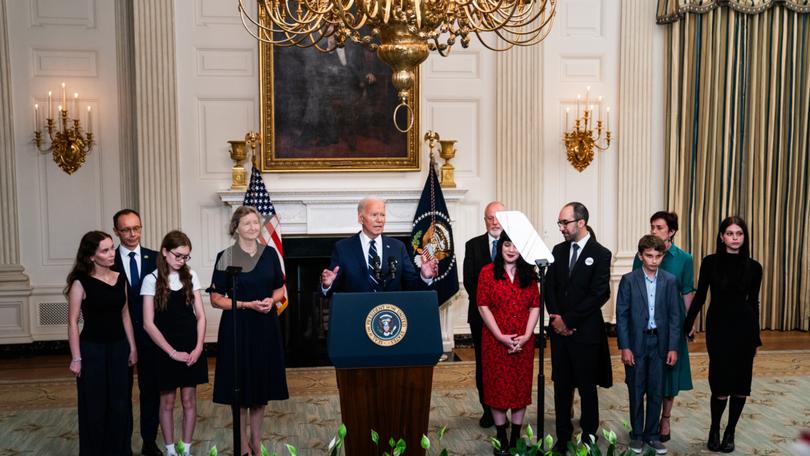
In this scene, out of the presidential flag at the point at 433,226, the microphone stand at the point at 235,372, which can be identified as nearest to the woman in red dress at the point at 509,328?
the microphone stand at the point at 235,372

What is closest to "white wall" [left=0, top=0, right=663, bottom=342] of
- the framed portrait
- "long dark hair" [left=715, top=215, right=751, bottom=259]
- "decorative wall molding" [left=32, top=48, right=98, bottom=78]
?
"decorative wall molding" [left=32, top=48, right=98, bottom=78]

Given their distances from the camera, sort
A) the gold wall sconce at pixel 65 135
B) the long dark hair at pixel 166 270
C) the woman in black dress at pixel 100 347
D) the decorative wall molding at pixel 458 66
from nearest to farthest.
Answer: the woman in black dress at pixel 100 347, the long dark hair at pixel 166 270, the gold wall sconce at pixel 65 135, the decorative wall molding at pixel 458 66

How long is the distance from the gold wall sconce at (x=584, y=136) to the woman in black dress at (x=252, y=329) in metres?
4.52

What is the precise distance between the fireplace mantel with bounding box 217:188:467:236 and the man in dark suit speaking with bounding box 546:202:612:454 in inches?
125

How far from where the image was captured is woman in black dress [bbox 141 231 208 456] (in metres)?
4.81

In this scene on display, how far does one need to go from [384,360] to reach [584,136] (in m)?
4.87

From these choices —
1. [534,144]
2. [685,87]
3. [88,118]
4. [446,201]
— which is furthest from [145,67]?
[685,87]

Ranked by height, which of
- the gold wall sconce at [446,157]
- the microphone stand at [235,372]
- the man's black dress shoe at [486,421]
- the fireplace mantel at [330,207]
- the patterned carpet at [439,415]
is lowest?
the patterned carpet at [439,415]

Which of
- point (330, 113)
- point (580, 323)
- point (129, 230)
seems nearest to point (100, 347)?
point (129, 230)

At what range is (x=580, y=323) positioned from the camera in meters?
5.21

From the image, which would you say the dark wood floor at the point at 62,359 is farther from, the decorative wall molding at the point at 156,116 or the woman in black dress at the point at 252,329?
the woman in black dress at the point at 252,329

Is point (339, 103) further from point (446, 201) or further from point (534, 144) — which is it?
point (534, 144)

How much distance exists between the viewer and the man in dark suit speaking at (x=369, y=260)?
4.88 m

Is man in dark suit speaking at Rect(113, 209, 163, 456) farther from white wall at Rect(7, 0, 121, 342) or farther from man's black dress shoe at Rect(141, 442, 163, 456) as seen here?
white wall at Rect(7, 0, 121, 342)
